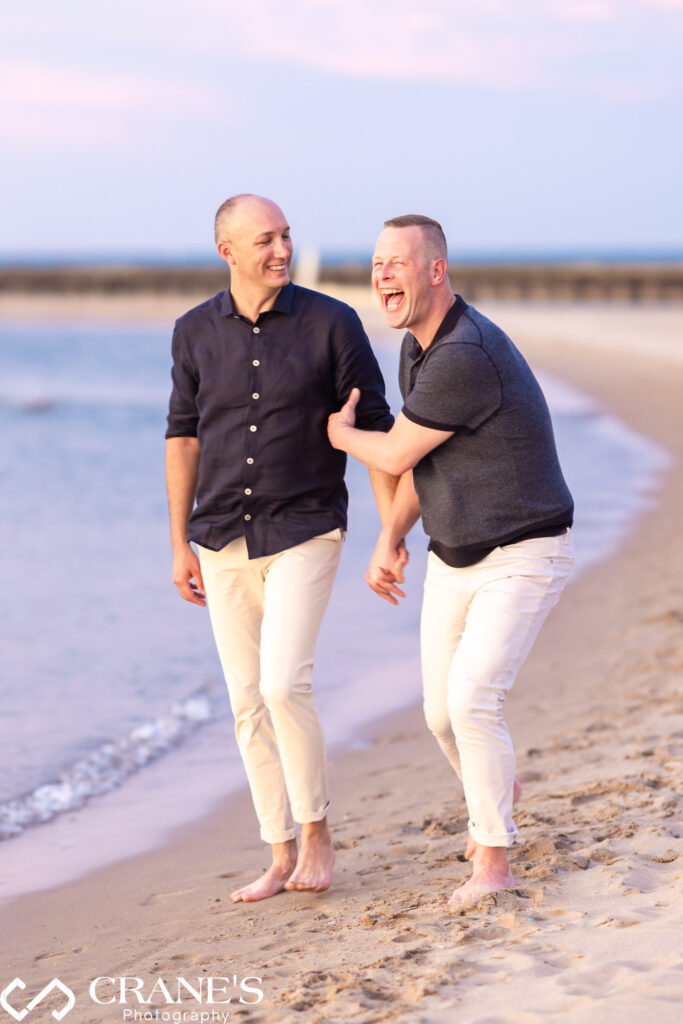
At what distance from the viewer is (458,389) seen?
3.34m

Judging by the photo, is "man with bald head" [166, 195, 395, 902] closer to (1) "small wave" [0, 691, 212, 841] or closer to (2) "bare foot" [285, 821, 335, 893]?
(2) "bare foot" [285, 821, 335, 893]

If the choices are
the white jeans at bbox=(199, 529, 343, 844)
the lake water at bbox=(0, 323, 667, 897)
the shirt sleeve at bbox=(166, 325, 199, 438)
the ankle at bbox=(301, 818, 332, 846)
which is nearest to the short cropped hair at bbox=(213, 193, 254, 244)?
the shirt sleeve at bbox=(166, 325, 199, 438)

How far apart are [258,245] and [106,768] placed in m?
3.10

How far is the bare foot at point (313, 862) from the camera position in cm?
386

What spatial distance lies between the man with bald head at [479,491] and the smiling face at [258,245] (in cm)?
36

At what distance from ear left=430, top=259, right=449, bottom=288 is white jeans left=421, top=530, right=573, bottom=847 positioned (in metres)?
0.77

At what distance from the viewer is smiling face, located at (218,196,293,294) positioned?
12.0ft

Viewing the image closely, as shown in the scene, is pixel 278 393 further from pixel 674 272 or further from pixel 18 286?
pixel 18 286

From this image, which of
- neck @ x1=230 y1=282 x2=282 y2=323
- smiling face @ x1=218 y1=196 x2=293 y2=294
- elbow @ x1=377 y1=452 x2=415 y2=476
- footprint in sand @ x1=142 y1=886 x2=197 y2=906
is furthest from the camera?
footprint in sand @ x1=142 y1=886 x2=197 y2=906

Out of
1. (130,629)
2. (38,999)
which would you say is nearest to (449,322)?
(38,999)

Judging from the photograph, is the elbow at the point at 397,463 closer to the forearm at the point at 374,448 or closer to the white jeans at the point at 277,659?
the forearm at the point at 374,448

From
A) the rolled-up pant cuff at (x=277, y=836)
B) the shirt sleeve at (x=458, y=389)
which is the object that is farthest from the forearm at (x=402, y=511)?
the rolled-up pant cuff at (x=277, y=836)

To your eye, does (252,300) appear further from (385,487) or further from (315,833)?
(315,833)

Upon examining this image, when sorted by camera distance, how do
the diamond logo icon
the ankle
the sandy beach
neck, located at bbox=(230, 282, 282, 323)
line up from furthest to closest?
the ankle
neck, located at bbox=(230, 282, 282, 323)
the diamond logo icon
the sandy beach
